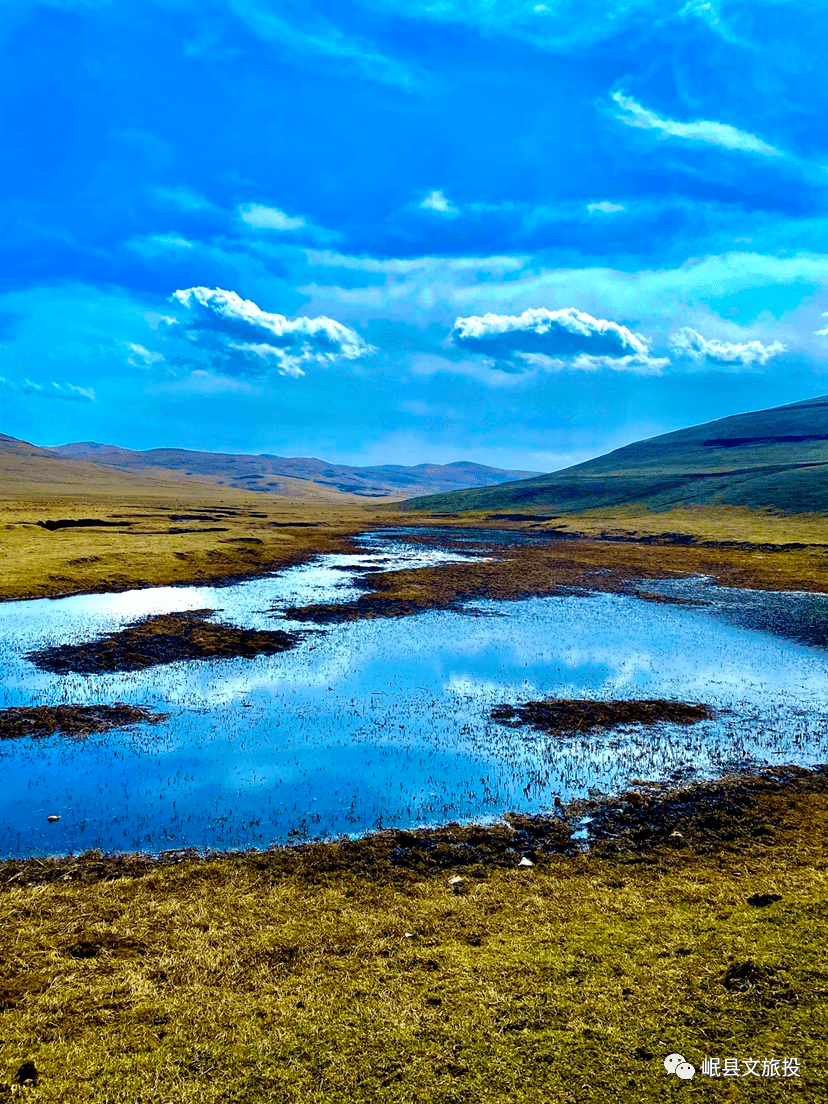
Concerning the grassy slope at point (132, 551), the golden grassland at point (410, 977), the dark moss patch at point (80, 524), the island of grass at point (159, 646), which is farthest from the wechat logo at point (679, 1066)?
the dark moss patch at point (80, 524)

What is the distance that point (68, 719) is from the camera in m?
30.5

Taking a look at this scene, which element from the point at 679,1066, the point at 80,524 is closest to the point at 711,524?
the point at 80,524

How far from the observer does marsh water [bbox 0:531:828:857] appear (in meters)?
22.2

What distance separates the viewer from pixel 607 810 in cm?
2253

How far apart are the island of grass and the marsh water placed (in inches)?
56.1

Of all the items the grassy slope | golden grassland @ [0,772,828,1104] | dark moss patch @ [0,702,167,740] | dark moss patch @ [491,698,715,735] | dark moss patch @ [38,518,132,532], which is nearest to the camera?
golden grassland @ [0,772,828,1104]

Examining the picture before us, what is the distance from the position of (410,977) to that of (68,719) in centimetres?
2459

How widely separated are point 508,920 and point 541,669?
2713 cm

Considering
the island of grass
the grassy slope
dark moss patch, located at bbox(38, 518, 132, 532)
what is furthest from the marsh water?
dark moss patch, located at bbox(38, 518, 132, 532)

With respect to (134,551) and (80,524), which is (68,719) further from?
(80,524)

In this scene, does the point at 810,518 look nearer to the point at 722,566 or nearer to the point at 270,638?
the point at 722,566

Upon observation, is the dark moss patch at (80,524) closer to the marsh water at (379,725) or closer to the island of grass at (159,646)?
the marsh water at (379,725)

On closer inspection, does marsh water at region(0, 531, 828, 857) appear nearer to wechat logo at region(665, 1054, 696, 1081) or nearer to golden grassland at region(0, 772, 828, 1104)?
golden grassland at region(0, 772, 828, 1104)

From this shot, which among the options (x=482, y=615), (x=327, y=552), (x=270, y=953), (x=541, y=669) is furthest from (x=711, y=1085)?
(x=327, y=552)
